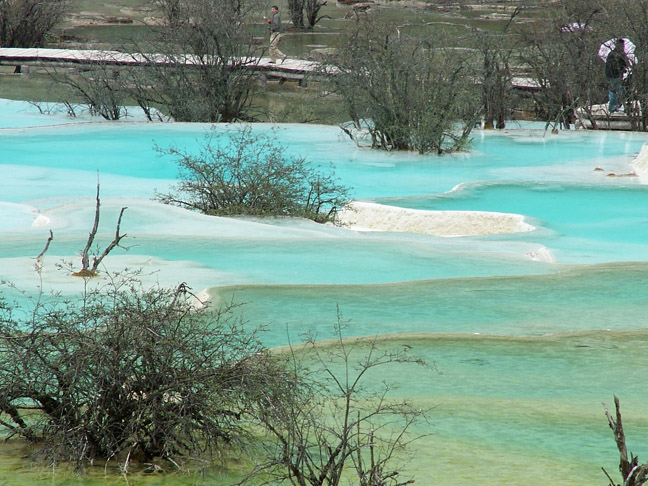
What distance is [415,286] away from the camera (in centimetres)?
686

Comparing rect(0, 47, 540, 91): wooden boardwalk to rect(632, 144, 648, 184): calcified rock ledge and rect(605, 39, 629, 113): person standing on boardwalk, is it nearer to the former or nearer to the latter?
rect(605, 39, 629, 113): person standing on boardwalk

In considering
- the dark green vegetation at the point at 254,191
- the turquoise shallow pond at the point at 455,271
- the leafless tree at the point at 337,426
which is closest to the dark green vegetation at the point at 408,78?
the turquoise shallow pond at the point at 455,271

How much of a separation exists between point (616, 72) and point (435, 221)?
752 centimetres

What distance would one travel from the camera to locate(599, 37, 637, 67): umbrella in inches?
646

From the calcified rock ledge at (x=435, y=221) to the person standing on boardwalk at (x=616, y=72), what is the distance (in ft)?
21.9

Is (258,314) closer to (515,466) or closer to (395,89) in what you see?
(515,466)

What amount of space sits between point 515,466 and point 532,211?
8145 millimetres

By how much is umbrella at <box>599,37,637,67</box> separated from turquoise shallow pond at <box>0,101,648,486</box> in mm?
2006

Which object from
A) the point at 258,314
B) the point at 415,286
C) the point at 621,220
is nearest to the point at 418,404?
the point at 258,314

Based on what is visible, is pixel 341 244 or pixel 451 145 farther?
pixel 451 145

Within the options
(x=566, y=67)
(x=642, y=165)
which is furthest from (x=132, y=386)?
(x=566, y=67)

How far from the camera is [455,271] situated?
756cm

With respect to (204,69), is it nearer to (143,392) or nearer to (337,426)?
(337,426)

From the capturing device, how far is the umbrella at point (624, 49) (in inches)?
646
